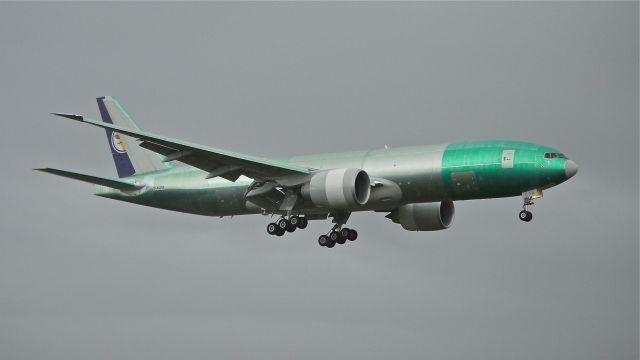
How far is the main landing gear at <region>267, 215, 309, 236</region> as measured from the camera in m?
62.8

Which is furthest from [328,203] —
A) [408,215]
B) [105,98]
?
[105,98]

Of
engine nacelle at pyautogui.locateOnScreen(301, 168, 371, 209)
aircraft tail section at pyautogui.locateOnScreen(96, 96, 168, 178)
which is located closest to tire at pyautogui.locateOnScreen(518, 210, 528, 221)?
engine nacelle at pyautogui.locateOnScreen(301, 168, 371, 209)

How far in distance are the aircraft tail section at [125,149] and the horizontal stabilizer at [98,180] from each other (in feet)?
6.63

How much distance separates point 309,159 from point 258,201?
3.54 m

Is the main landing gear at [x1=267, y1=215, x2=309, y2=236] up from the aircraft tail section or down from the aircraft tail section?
down

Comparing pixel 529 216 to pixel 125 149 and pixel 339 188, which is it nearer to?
pixel 339 188

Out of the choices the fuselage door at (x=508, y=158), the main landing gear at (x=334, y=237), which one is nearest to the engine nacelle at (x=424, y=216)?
the main landing gear at (x=334, y=237)

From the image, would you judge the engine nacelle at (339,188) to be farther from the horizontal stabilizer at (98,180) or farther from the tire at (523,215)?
the horizontal stabilizer at (98,180)

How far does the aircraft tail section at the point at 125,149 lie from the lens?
70.7 meters

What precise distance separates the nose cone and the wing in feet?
43.1

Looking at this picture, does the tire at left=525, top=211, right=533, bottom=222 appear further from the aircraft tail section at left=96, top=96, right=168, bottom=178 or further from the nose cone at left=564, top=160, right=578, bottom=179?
the aircraft tail section at left=96, top=96, right=168, bottom=178

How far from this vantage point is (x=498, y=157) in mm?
57469

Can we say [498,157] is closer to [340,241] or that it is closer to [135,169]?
[340,241]

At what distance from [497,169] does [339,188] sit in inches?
306
